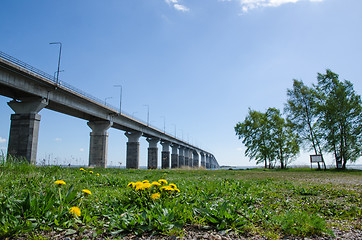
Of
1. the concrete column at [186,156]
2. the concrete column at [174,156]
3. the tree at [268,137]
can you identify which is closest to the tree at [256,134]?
the tree at [268,137]

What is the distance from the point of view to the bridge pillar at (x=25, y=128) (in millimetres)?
20812

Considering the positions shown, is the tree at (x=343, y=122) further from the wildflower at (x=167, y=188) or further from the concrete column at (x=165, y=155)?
the concrete column at (x=165, y=155)

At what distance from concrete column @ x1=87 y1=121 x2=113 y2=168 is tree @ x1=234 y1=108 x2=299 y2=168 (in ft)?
83.4

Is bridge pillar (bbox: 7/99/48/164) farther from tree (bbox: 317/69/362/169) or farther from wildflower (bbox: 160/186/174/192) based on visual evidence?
tree (bbox: 317/69/362/169)

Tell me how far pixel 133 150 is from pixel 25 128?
25618mm

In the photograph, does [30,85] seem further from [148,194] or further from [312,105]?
[312,105]

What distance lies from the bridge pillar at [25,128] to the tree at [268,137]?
33.1m

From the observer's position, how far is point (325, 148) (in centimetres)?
2895

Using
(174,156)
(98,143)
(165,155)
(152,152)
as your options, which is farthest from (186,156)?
(98,143)

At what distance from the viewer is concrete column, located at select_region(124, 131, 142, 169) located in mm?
44938

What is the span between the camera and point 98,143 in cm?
3384

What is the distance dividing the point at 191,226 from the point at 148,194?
0.93m

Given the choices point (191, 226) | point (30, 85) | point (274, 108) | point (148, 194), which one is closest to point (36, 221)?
point (148, 194)

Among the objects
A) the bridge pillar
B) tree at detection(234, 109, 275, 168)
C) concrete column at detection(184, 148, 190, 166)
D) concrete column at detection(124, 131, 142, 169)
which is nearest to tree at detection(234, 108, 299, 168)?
tree at detection(234, 109, 275, 168)
